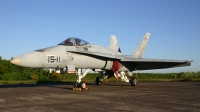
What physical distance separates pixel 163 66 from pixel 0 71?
102ft

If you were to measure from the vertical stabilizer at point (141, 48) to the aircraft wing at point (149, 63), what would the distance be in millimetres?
2033

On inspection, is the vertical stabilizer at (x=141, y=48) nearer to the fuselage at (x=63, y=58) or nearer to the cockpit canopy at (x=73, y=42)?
the fuselage at (x=63, y=58)

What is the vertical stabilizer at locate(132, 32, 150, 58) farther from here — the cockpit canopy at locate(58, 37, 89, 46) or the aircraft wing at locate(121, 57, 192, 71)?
the cockpit canopy at locate(58, 37, 89, 46)

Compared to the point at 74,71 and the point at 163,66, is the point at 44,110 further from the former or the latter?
the point at 163,66

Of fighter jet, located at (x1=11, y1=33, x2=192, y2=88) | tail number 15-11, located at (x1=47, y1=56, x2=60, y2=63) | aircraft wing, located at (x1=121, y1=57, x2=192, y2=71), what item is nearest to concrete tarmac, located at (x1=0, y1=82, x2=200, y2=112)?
fighter jet, located at (x1=11, y1=33, x2=192, y2=88)

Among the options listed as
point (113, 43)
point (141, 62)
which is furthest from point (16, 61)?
point (113, 43)

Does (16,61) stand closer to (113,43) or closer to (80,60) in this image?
(80,60)

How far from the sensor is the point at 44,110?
6297 mm

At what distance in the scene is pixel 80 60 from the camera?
46.1ft

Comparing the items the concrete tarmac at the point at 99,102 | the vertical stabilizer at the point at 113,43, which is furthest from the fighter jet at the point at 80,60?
the vertical stabilizer at the point at 113,43

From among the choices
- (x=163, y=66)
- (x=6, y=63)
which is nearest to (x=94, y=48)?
(x=163, y=66)

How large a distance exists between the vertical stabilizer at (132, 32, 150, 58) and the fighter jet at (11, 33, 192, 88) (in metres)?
2.03

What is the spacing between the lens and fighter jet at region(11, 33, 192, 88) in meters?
12.0

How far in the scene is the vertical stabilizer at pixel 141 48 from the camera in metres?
20.6
